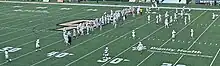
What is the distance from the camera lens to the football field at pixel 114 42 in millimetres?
18766

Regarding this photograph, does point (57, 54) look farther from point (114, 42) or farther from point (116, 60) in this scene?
point (114, 42)

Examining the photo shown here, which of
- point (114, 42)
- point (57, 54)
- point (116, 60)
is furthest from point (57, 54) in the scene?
point (114, 42)

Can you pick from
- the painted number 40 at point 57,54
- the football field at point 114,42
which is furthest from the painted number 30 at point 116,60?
the painted number 40 at point 57,54

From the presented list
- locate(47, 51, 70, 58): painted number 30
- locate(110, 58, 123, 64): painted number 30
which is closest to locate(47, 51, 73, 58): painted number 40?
locate(47, 51, 70, 58): painted number 30

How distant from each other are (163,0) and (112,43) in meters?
24.0

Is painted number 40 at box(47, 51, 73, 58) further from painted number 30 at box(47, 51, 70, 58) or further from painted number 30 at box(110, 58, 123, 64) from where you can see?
painted number 30 at box(110, 58, 123, 64)

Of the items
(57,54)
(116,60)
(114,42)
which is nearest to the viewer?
(116,60)

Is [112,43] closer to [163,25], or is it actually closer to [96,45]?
[96,45]

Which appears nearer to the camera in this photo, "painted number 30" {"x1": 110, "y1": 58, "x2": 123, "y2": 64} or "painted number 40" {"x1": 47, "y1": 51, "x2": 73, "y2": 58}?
"painted number 30" {"x1": 110, "y1": 58, "x2": 123, "y2": 64}

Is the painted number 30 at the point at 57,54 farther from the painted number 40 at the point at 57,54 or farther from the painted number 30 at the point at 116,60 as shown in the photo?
the painted number 30 at the point at 116,60

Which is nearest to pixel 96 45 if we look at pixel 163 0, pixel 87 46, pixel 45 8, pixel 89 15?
pixel 87 46

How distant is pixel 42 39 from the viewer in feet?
78.7

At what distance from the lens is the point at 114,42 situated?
23.0m

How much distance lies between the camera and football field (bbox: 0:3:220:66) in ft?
61.6
